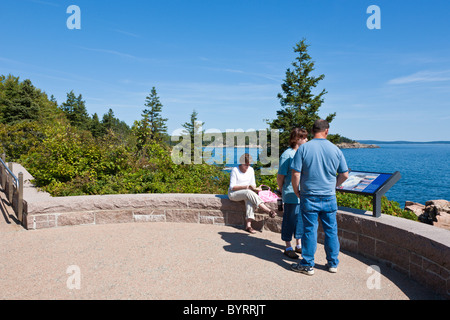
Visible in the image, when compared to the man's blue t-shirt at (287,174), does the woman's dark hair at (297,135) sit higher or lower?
higher

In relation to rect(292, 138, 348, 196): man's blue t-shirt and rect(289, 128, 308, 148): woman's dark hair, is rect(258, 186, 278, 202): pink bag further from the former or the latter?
rect(292, 138, 348, 196): man's blue t-shirt

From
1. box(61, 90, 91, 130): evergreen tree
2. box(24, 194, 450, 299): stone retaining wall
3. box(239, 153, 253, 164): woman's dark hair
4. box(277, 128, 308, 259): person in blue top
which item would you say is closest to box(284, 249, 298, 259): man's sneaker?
box(277, 128, 308, 259): person in blue top

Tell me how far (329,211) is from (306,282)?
33.0 inches

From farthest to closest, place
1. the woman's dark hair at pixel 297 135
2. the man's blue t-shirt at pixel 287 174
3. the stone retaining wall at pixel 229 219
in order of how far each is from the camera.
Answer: the woman's dark hair at pixel 297 135, the man's blue t-shirt at pixel 287 174, the stone retaining wall at pixel 229 219

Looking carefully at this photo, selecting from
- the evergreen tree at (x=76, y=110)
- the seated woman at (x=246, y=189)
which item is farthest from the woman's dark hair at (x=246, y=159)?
the evergreen tree at (x=76, y=110)

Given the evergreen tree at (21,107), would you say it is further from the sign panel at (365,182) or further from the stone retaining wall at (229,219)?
the sign panel at (365,182)

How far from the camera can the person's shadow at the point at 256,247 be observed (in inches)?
165

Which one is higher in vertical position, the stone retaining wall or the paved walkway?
the stone retaining wall

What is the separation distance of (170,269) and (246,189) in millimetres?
1997

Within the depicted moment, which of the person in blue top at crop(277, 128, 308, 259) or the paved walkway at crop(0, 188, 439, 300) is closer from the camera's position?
the paved walkway at crop(0, 188, 439, 300)

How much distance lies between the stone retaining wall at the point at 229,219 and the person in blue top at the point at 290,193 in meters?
0.84

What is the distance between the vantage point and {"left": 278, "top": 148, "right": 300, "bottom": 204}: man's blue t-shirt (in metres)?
4.09
